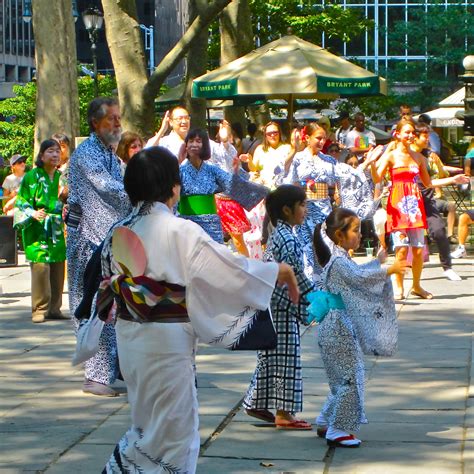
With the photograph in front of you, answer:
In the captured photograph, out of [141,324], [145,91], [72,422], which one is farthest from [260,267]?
[145,91]

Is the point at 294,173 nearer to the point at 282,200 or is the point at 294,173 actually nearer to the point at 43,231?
the point at 43,231

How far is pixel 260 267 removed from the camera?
518 cm

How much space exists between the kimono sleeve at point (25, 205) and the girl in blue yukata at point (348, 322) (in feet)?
17.4

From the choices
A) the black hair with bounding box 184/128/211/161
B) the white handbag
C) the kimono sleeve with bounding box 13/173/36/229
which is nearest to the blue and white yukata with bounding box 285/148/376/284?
the black hair with bounding box 184/128/211/161

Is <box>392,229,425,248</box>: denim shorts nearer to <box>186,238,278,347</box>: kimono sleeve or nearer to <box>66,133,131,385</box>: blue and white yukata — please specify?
<box>66,133,131,385</box>: blue and white yukata

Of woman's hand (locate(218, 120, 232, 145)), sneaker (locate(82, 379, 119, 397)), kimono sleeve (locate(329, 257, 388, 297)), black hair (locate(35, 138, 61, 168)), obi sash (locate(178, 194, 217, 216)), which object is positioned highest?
woman's hand (locate(218, 120, 232, 145))

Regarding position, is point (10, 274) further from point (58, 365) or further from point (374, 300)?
point (374, 300)

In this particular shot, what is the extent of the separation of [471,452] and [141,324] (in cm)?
221

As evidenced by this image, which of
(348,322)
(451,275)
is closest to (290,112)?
(451,275)

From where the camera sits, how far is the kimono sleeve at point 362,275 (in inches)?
263

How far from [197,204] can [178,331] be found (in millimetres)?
5532

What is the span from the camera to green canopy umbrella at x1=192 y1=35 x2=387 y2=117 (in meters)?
17.9

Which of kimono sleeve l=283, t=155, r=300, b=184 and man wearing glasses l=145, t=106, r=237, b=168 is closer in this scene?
man wearing glasses l=145, t=106, r=237, b=168

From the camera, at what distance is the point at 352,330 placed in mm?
6828
